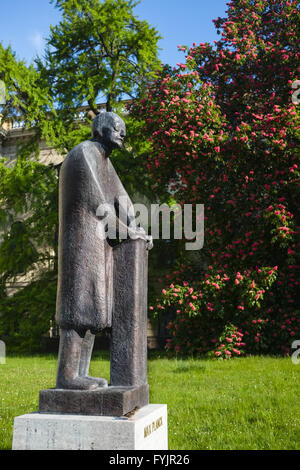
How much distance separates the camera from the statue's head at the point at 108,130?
147 inches

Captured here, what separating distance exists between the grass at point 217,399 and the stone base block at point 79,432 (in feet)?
6.06

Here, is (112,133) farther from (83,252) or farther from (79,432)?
(79,432)

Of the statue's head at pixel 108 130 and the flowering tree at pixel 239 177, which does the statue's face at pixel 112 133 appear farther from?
the flowering tree at pixel 239 177

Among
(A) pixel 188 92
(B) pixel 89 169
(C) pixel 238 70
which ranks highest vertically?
(C) pixel 238 70

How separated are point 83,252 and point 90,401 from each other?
1.03 meters

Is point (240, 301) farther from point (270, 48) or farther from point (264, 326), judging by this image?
point (270, 48)

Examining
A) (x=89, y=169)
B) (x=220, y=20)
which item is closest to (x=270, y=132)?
(x=220, y=20)

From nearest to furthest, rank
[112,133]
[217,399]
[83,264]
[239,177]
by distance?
1. [83,264]
2. [112,133]
3. [217,399]
4. [239,177]

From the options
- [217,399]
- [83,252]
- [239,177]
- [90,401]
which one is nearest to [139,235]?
[83,252]

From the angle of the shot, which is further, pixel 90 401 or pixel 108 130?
pixel 108 130

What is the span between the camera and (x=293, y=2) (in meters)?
11.8

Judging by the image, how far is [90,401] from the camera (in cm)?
312

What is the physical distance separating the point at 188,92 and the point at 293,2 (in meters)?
3.96

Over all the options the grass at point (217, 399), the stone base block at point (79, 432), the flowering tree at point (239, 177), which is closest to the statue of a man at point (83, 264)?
the stone base block at point (79, 432)
